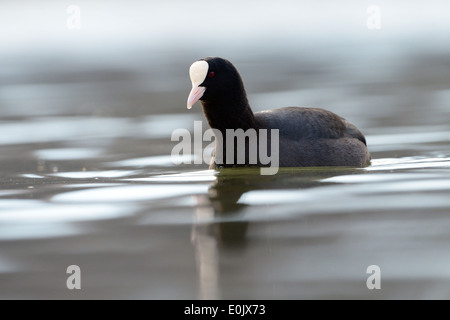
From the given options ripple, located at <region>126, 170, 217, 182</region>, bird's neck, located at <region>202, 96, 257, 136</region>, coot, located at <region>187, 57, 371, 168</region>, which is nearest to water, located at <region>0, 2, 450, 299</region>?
ripple, located at <region>126, 170, 217, 182</region>

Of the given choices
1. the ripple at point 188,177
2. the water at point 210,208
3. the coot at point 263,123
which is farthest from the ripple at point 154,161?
the coot at point 263,123

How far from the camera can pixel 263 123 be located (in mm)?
7270

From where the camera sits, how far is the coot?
698 centimetres

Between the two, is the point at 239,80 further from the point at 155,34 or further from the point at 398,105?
the point at 155,34

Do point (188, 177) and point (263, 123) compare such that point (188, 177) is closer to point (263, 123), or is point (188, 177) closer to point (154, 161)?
point (263, 123)

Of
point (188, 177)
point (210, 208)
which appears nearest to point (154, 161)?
point (188, 177)

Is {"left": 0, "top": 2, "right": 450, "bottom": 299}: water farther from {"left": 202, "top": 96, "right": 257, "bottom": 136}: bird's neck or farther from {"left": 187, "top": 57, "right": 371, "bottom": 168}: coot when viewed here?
{"left": 202, "top": 96, "right": 257, "bottom": 136}: bird's neck

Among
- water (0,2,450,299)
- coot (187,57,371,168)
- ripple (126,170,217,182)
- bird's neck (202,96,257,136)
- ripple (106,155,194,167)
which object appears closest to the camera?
water (0,2,450,299)

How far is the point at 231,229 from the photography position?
4.91 meters

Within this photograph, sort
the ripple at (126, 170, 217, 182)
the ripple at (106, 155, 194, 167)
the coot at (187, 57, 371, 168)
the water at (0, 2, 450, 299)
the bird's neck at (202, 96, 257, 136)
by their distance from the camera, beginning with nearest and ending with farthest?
the water at (0, 2, 450, 299) → the ripple at (126, 170, 217, 182) → the coot at (187, 57, 371, 168) → the bird's neck at (202, 96, 257, 136) → the ripple at (106, 155, 194, 167)

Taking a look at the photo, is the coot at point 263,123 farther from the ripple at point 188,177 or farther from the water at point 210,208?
the water at point 210,208

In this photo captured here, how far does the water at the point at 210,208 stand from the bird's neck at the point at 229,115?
41 cm

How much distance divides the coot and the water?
0.28 meters

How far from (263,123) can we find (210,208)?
6.11 feet
